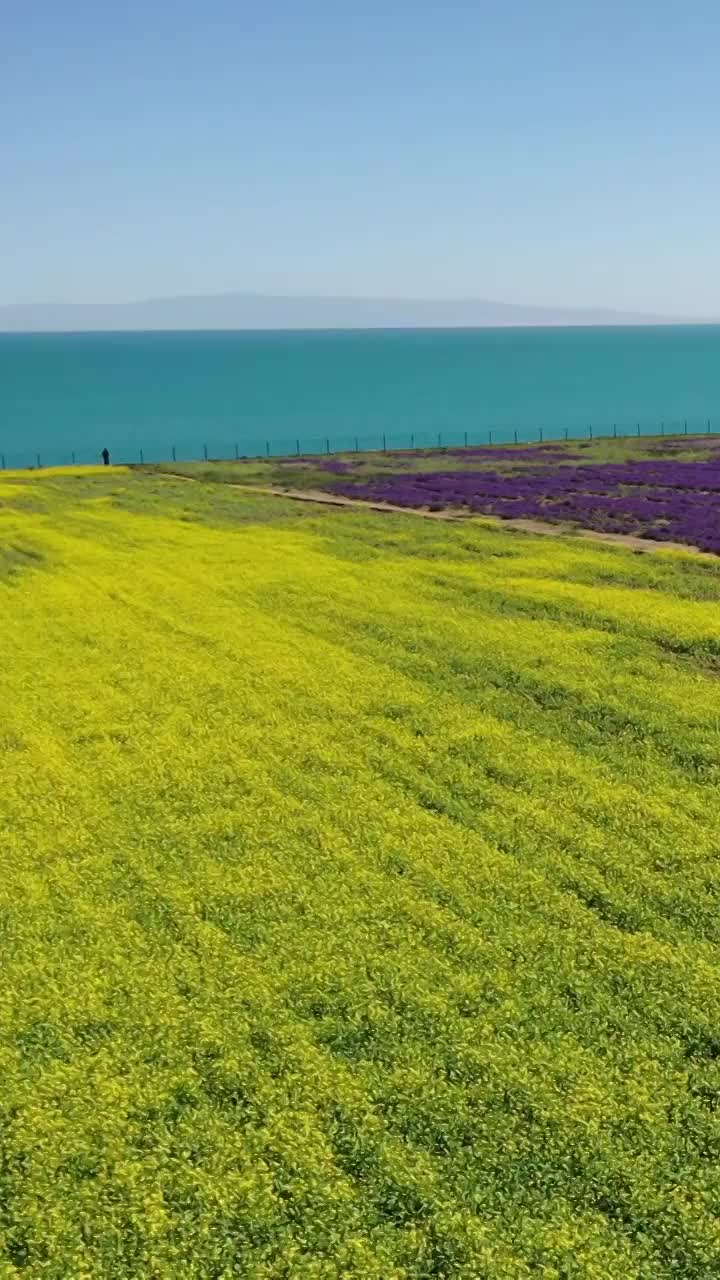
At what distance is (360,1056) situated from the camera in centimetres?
1327

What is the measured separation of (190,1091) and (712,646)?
72.3 ft

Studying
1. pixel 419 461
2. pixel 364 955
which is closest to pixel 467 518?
pixel 419 461

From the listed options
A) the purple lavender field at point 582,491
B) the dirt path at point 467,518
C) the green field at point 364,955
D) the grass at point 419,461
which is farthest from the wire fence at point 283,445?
the green field at point 364,955

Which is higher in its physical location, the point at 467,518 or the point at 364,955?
the point at 467,518

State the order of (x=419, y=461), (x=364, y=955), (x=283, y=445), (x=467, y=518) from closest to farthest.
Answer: (x=364, y=955) → (x=467, y=518) → (x=419, y=461) → (x=283, y=445)

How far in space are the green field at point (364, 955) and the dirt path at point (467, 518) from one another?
48.4 ft

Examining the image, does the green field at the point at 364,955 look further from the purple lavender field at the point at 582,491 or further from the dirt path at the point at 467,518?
the purple lavender field at the point at 582,491

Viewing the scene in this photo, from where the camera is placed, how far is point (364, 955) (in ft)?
50.7

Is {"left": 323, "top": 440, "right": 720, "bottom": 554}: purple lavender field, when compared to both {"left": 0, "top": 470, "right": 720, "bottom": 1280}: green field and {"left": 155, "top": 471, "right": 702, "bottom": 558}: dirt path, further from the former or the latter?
{"left": 0, "top": 470, "right": 720, "bottom": 1280}: green field

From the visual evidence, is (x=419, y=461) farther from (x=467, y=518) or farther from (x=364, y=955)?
(x=364, y=955)

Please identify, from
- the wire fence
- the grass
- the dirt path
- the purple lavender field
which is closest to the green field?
the dirt path

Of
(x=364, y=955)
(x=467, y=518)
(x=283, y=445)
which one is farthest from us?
(x=283, y=445)

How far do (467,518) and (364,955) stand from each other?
43.3 m

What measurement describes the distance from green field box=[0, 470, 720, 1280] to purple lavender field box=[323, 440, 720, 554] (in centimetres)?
2073
